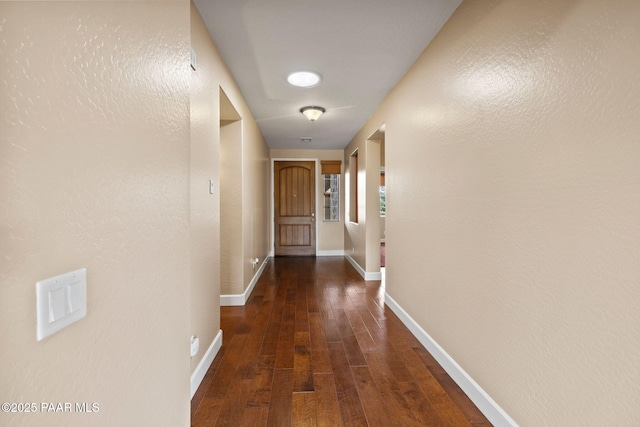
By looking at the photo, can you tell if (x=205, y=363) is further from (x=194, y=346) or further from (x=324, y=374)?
(x=324, y=374)

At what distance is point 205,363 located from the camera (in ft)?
6.69

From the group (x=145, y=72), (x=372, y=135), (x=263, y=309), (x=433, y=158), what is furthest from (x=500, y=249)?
(x=372, y=135)

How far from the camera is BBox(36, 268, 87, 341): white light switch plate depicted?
55 cm

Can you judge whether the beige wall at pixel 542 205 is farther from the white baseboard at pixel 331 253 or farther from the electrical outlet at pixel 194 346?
the white baseboard at pixel 331 253

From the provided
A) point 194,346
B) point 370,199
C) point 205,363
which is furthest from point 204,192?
point 370,199

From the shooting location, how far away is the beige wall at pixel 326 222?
21.4 feet

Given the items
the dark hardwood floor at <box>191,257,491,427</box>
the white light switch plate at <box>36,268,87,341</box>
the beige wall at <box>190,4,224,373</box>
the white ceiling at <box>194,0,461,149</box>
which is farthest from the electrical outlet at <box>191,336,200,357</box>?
the white ceiling at <box>194,0,461,149</box>

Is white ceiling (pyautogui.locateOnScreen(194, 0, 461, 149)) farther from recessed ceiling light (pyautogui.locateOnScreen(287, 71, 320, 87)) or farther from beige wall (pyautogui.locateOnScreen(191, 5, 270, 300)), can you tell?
beige wall (pyautogui.locateOnScreen(191, 5, 270, 300))

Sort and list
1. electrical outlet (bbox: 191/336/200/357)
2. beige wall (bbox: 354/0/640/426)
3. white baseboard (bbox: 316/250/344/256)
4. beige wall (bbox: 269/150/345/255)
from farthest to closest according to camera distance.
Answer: white baseboard (bbox: 316/250/344/256), beige wall (bbox: 269/150/345/255), electrical outlet (bbox: 191/336/200/357), beige wall (bbox: 354/0/640/426)

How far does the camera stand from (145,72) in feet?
3.03

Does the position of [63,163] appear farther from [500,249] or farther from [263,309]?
[263,309]

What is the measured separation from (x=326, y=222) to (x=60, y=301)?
20.2ft

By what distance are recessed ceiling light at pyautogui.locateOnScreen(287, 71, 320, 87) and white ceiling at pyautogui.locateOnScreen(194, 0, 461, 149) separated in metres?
0.07

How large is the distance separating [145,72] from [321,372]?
6.43 feet
